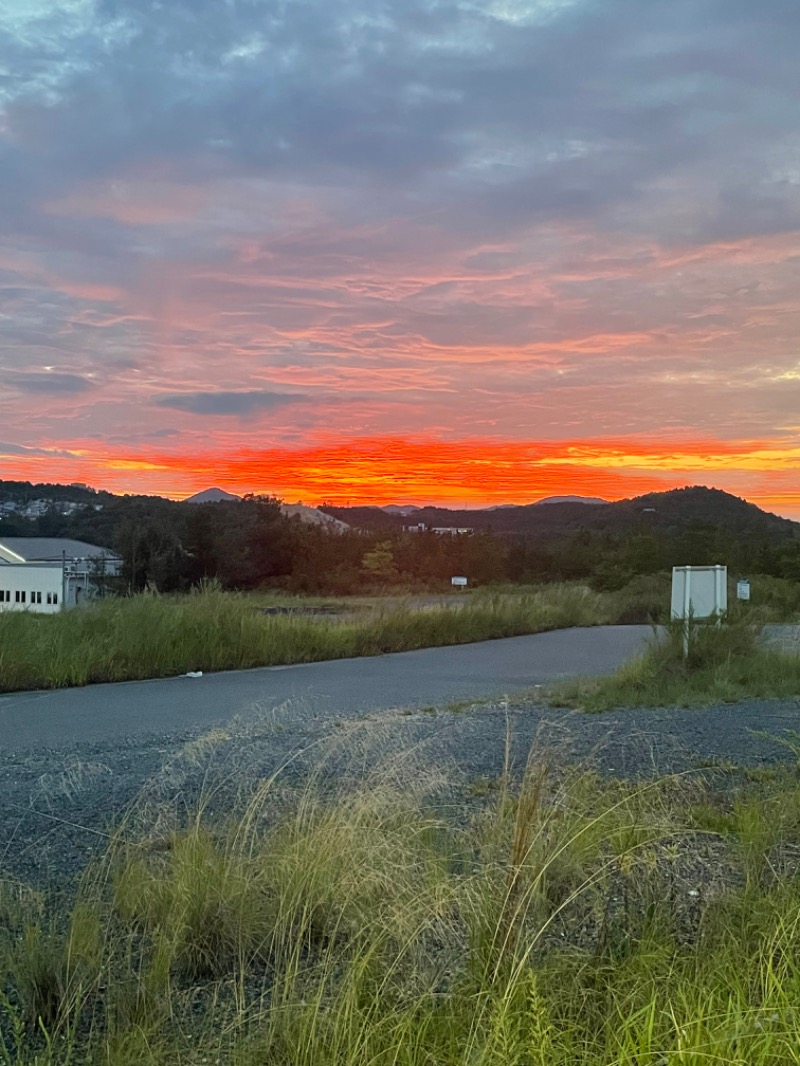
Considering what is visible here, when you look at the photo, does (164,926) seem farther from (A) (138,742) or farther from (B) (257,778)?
(A) (138,742)

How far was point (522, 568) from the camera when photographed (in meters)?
54.3

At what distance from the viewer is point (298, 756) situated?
23.1 ft

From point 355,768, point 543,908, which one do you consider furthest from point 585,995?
point 355,768

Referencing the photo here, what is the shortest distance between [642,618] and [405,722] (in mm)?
20684


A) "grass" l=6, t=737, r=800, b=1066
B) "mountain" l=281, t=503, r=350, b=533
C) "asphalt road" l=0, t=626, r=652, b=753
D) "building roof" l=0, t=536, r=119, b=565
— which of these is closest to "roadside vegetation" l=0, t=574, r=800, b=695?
"asphalt road" l=0, t=626, r=652, b=753

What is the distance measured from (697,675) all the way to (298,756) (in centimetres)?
708

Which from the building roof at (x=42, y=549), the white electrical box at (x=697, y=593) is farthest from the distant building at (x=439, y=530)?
the white electrical box at (x=697, y=593)

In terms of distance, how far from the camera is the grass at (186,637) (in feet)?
45.2

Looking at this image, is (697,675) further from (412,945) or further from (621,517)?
(621,517)

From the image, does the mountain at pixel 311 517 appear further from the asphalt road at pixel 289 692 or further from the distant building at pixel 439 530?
the asphalt road at pixel 289 692

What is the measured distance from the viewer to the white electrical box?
1380 centimetres

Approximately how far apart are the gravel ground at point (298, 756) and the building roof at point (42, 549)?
123ft

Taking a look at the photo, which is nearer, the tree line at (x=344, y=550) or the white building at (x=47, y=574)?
the white building at (x=47, y=574)

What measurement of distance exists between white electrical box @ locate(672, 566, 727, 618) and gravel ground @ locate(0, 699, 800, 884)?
11.9 feet
